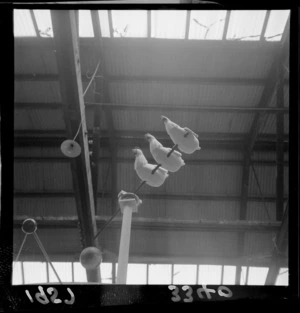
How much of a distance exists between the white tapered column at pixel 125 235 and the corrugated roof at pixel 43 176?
7.38m

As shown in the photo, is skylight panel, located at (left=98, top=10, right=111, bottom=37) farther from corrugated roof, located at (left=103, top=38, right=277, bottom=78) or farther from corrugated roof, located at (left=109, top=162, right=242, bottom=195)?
corrugated roof, located at (left=109, top=162, right=242, bottom=195)

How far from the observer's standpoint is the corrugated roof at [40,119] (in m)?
11.4

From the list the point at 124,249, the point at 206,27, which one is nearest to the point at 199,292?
the point at 124,249

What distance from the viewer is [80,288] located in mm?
3057

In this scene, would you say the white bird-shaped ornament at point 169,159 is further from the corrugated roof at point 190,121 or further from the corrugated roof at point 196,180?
the corrugated roof at point 196,180

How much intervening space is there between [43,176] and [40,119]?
5.91 feet

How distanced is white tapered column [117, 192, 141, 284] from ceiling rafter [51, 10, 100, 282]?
1823 millimetres

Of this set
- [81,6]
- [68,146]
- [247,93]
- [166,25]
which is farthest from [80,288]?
[247,93]

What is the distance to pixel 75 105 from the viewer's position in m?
8.05

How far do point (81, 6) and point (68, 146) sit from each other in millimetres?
4753

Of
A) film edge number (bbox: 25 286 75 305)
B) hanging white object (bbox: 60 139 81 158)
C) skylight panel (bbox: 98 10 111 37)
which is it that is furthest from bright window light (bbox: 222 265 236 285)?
film edge number (bbox: 25 286 75 305)

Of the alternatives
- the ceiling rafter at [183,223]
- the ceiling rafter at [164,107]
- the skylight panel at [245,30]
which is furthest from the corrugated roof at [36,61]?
the skylight panel at [245,30]

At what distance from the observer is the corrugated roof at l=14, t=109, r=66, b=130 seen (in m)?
11.4

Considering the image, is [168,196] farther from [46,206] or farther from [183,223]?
[46,206]
